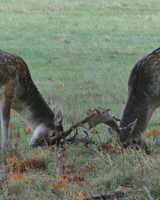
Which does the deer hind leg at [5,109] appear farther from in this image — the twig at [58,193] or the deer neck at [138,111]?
the twig at [58,193]

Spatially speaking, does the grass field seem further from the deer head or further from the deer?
the deer head

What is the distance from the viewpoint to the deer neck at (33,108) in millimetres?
6551

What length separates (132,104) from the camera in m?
6.29

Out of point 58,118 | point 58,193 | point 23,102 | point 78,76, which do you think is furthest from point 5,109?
point 78,76

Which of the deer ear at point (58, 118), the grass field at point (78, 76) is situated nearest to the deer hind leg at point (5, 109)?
the grass field at point (78, 76)

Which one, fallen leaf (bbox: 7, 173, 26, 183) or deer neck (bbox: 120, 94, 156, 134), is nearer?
fallen leaf (bbox: 7, 173, 26, 183)

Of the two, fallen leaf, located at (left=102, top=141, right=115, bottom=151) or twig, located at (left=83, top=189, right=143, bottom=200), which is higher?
twig, located at (left=83, top=189, right=143, bottom=200)

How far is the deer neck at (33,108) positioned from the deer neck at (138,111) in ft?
3.85

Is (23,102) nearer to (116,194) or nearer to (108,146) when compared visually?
(108,146)

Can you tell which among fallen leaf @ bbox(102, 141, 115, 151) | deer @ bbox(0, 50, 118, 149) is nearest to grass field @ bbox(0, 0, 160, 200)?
fallen leaf @ bbox(102, 141, 115, 151)

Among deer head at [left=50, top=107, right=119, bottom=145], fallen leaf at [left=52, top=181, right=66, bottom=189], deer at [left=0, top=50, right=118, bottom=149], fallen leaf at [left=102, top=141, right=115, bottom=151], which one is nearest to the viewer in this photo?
fallen leaf at [left=52, top=181, right=66, bottom=189]

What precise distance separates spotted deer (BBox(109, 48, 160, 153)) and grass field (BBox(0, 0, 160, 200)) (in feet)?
1.07

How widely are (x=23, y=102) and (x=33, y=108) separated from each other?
0.20m

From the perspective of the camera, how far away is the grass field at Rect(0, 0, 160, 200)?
4.53 m
